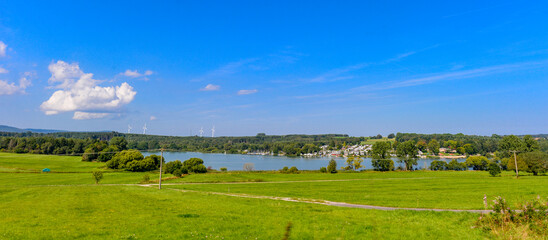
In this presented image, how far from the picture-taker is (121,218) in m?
18.3

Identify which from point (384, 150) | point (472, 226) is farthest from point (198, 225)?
point (384, 150)

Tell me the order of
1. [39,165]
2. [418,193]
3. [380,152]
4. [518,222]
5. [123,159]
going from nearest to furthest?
[518,222], [418,193], [123,159], [39,165], [380,152]

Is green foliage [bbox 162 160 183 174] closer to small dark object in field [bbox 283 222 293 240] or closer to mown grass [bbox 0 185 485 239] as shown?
mown grass [bbox 0 185 485 239]

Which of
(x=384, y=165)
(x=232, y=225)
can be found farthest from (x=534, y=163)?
(x=232, y=225)

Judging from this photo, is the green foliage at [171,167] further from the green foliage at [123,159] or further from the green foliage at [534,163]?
the green foliage at [534,163]

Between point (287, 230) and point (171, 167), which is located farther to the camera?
point (171, 167)

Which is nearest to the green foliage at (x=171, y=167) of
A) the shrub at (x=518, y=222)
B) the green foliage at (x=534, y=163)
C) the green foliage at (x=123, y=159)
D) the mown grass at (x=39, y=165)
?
the green foliage at (x=123, y=159)

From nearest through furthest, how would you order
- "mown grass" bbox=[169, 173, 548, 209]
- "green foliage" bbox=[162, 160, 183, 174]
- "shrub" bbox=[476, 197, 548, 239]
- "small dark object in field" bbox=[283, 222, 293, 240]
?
"shrub" bbox=[476, 197, 548, 239] → "small dark object in field" bbox=[283, 222, 293, 240] → "mown grass" bbox=[169, 173, 548, 209] → "green foliage" bbox=[162, 160, 183, 174]

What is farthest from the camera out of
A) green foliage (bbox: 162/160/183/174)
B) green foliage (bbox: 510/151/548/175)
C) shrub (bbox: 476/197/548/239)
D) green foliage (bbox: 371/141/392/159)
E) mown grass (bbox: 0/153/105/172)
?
green foliage (bbox: 371/141/392/159)

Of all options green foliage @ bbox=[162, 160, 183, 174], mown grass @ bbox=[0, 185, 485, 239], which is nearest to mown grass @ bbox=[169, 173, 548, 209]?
mown grass @ bbox=[0, 185, 485, 239]

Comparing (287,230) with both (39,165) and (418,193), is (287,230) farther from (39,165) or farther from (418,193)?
(39,165)

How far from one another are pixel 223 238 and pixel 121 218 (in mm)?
9517

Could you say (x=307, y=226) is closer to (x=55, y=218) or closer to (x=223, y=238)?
(x=223, y=238)

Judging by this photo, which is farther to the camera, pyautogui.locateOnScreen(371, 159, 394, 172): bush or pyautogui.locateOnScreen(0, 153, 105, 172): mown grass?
pyautogui.locateOnScreen(371, 159, 394, 172): bush
